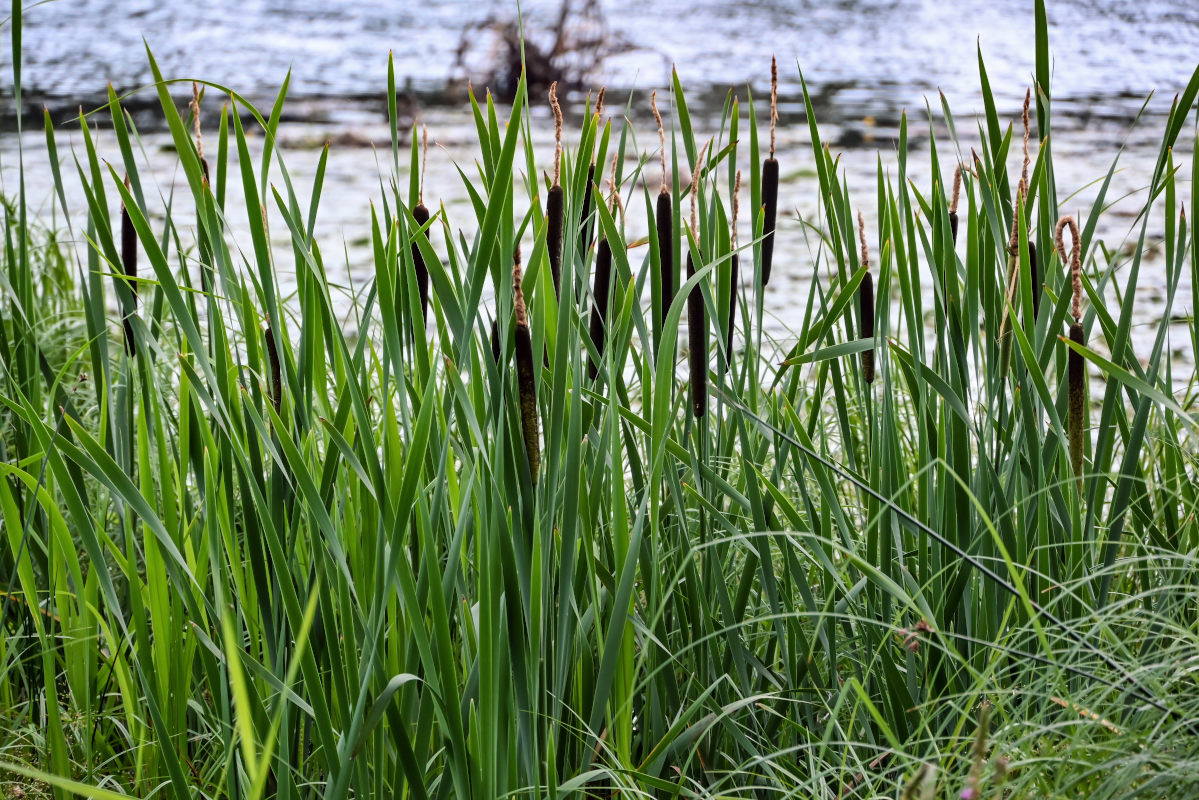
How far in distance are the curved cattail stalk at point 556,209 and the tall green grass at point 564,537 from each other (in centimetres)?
1

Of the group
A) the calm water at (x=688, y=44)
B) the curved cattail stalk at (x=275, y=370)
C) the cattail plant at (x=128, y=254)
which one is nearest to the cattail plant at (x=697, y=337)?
the curved cattail stalk at (x=275, y=370)

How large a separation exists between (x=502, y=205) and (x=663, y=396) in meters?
0.15

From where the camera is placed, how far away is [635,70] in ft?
18.8

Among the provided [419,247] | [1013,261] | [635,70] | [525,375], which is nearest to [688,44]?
[635,70]

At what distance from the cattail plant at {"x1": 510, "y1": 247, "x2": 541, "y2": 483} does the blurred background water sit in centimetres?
249

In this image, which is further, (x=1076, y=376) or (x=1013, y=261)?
(x=1013, y=261)

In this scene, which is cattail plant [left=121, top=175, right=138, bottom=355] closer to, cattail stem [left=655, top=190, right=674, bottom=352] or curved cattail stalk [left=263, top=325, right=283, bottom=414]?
curved cattail stalk [left=263, top=325, right=283, bottom=414]

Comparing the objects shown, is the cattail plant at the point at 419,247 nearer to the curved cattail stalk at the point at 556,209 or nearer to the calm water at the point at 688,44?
the curved cattail stalk at the point at 556,209

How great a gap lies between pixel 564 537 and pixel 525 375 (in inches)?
3.7

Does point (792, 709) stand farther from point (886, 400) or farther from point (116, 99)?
point (116, 99)

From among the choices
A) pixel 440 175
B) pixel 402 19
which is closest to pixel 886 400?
pixel 440 175

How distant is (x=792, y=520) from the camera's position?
73 centimetres

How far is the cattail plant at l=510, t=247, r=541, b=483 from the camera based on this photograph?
1.73 feet

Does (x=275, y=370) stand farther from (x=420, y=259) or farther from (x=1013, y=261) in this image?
(x=1013, y=261)
